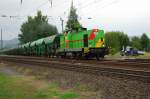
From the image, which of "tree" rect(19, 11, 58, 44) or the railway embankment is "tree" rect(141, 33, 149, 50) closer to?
"tree" rect(19, 11, 58, 44)

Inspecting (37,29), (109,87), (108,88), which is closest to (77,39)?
(109,87)

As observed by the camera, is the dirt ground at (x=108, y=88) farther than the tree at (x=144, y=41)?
No

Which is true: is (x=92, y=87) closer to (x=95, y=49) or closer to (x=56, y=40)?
(x=95, y=49)

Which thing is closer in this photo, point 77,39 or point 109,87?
point 109,87

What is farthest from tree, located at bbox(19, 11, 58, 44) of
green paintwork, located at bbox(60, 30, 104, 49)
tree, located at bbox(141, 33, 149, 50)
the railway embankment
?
the railway embankment

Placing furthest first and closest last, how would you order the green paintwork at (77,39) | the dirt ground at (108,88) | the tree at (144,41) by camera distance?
the tree at (144,41) < the green paintwork at (77,39) < the dirt ground at (108,88)

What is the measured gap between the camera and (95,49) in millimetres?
32312

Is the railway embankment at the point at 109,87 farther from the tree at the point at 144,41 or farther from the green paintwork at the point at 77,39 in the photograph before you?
the tree at the point at 144,41

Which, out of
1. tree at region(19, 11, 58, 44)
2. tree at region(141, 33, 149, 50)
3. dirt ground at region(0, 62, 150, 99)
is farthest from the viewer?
tree at region(141, 33, 149, 50)

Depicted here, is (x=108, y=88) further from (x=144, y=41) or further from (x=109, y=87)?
(x=144, y=41)

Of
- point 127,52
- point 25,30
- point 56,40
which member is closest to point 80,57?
point 56,40

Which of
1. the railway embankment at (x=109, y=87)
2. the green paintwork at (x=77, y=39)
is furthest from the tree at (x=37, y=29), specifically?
the railway embankment at (x=109, y=87)

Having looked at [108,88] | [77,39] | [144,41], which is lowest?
[108,88]

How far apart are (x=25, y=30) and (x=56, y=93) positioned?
3856 inches
